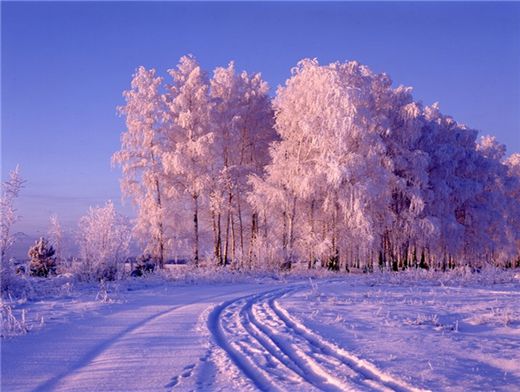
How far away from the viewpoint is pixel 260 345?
24.0 ft

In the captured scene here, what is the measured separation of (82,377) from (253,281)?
1461 centimetres

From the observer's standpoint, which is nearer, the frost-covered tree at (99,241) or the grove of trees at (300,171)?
the frost-covered tree at (99,241)

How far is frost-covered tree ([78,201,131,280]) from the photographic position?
57.9 ft

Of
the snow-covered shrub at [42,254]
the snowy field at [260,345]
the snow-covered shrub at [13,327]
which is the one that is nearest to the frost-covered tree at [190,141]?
the snow-covered shrub at [42,254]

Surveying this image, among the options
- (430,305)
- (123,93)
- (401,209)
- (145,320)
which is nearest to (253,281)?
(430,305)

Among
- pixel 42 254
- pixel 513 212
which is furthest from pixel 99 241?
pixel 513 212

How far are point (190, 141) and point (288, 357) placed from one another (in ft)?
71.8

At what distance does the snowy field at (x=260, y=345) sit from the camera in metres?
5.61

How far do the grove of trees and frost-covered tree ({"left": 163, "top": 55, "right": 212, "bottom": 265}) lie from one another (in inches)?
2.7

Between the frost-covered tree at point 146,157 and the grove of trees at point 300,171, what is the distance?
70 millimetres

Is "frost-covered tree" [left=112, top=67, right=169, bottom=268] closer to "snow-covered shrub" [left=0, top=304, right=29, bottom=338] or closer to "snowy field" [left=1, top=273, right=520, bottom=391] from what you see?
"snowy field" [left=1, top=273, right=520, bottom=391]

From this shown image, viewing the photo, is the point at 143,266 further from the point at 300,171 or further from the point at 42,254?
the point at 300,171

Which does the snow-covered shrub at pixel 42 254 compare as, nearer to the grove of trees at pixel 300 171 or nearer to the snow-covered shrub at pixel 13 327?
the grove of trees at pixel 300 171

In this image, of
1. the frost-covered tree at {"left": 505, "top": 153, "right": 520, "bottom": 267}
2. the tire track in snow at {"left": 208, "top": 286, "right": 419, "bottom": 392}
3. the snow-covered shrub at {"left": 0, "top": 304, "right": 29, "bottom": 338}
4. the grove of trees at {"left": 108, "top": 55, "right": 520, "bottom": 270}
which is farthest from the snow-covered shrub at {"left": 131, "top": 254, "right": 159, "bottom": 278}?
the frost-covered tree at {"left": 505, "top": 153, "right": 520, "bottom": 267}
